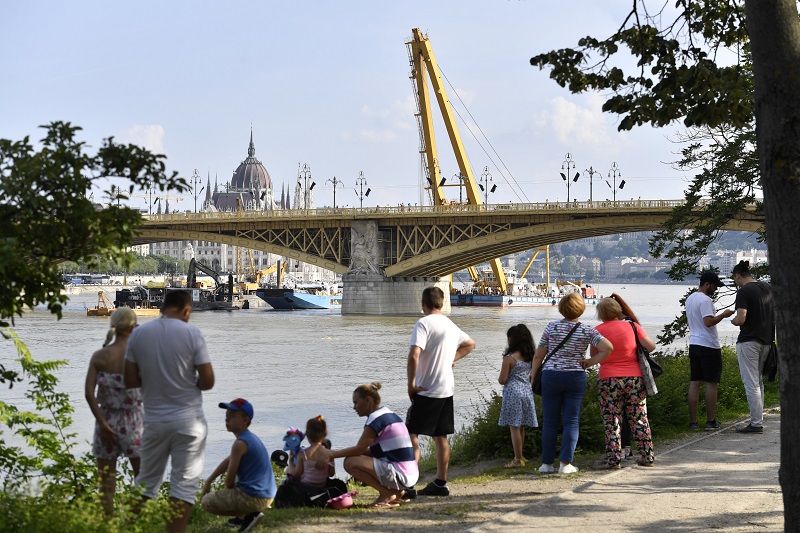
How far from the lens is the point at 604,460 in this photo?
943 cm

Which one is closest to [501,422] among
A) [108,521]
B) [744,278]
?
[744,278]

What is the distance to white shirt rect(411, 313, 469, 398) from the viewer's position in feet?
26.9

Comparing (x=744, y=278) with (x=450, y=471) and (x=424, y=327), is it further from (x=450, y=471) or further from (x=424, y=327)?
(x=424, y=327)

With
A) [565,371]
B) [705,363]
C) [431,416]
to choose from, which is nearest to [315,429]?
[431,416]

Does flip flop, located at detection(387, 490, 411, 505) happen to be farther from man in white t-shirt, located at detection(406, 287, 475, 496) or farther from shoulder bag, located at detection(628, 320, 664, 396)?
shoulder bag, located at detection(628, 320, 664, 396)

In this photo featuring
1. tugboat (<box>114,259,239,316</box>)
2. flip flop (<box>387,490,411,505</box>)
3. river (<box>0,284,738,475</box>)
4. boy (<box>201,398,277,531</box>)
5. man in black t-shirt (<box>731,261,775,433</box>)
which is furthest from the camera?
tugboat (<box>114,259,239,316</box>)

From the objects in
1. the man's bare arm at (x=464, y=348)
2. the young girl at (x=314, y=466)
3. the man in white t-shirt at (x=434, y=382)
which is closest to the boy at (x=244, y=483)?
the young girl at (x=314, y=466)

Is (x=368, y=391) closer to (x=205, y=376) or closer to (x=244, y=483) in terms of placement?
(x=244, y=483)

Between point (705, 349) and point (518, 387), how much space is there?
8.68 ft

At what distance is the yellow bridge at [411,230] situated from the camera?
6244 centimetres

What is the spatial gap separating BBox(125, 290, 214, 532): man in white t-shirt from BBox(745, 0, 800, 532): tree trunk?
3.12 metres

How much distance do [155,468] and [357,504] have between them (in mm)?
1977

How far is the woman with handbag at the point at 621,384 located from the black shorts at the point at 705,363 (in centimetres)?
221

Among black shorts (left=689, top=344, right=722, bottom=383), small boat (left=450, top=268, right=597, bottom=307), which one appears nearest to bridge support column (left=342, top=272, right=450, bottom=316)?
small boat (left=450, top=268, right=597, bottom=307)
